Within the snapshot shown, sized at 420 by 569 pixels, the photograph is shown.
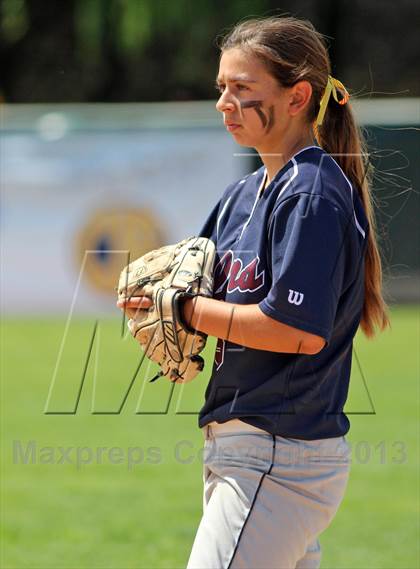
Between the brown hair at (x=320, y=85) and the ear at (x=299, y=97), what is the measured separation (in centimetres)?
2

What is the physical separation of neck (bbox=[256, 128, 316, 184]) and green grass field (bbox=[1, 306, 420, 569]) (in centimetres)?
194

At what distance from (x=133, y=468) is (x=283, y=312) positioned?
11.4ft

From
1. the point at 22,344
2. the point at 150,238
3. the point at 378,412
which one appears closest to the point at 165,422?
the point at 378,412

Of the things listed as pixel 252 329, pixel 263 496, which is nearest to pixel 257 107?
pixel 252 329

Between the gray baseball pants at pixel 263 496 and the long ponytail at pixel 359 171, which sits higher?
the long ponytail at pixel 359 171

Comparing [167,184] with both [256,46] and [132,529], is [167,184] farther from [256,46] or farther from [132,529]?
[256,46]

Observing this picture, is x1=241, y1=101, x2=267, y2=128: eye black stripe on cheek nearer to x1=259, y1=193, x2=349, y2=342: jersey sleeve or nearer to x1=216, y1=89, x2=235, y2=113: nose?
x1=216, y1=89, x2=235, y2=113: nose

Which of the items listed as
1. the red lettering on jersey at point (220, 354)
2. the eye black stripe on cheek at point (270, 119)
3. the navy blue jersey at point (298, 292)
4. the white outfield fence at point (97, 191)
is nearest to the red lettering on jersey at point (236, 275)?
the navy blue jersey at point (298, 292)

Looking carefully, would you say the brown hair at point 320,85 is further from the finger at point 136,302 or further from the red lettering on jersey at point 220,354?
the finger at point 136,302

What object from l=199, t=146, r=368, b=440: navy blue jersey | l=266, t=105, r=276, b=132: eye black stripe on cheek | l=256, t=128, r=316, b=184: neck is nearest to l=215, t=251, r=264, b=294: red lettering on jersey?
l=199, t=146, r=368, b=440: navy blue jersey

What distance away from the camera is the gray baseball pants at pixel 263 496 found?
2.25 m

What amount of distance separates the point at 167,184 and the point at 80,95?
10002 mm

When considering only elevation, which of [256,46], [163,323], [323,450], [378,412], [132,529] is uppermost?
[256,46]

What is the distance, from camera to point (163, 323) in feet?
8.21
